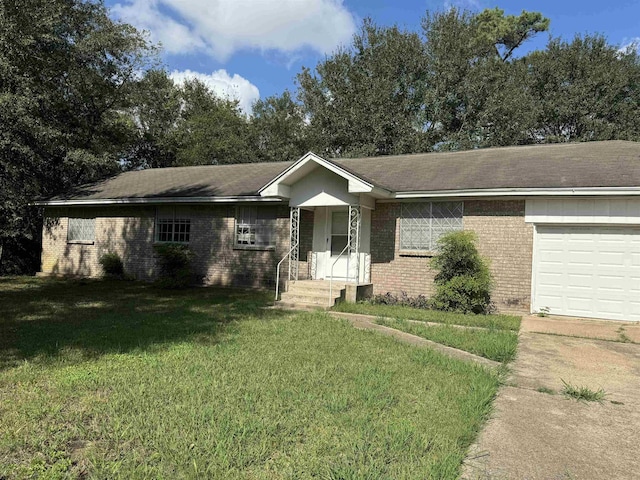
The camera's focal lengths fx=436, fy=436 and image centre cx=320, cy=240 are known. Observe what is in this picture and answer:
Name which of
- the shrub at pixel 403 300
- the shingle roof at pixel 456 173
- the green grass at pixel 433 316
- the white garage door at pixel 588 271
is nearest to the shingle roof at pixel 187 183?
the shingle roof at pixel 456 173

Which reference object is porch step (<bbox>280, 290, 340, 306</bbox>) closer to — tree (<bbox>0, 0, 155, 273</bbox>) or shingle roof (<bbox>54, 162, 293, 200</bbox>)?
shingle roof (<bbox>54, 162, 293, 200</bbox>)

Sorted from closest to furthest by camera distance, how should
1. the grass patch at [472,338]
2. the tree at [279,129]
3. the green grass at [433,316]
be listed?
1. the grass patch at [472,338]
2. the green grass at [433,316]
3. the tree at [279,129]

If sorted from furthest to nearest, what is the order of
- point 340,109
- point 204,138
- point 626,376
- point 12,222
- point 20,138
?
1. point 204,138
2. point 340,109
3. point 12,222
4. point 20,138
5. point 626,376

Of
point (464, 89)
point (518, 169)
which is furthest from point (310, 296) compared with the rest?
point (464, 89)

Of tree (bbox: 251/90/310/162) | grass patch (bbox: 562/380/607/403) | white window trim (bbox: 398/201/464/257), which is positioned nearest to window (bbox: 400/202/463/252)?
white window trim (bbox: 398/201/464/257)

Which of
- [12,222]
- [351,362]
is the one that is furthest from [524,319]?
[12,222]

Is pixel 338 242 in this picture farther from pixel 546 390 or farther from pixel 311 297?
pixel 546 390

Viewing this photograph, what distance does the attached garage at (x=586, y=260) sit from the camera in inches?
371

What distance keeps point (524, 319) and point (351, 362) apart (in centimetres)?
553

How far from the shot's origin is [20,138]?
10.2 meters

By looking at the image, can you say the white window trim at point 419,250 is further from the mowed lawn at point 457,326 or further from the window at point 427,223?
the mowed lawn at point 457,326

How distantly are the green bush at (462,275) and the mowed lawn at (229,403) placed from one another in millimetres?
3623

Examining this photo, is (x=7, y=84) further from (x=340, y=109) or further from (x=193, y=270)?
(x=340, y=109)

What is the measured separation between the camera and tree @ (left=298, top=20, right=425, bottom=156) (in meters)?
25.9
